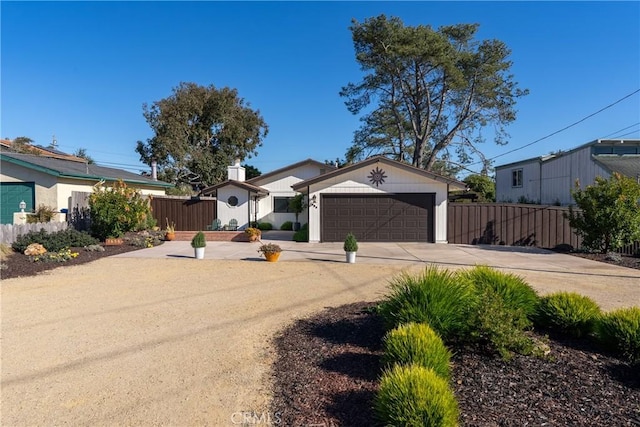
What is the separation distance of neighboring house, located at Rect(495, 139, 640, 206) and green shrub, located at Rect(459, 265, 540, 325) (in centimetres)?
1563

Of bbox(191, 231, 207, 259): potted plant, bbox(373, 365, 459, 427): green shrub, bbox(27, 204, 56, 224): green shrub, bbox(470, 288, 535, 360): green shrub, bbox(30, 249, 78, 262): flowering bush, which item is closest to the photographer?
bbox(373, 365, 459, 427): green shrub

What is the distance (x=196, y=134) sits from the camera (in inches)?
1437

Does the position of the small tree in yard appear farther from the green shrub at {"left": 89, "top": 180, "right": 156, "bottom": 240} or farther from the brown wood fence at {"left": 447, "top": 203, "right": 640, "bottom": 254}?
the green shrub at {"left": 89, "top": 180, "right": 156, "bottom": 240}

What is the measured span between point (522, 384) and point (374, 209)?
13457 mm

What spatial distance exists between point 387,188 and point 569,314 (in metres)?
12.4

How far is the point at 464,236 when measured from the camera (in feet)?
53.5

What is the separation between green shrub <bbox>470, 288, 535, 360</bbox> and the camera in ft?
11.8

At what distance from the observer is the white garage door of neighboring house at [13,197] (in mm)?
15516

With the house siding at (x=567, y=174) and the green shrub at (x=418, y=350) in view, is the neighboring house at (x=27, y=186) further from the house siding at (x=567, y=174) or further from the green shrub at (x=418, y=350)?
the house siding at (x=567, y=174)

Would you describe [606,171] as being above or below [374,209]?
above

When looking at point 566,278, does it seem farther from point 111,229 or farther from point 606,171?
point 111,229

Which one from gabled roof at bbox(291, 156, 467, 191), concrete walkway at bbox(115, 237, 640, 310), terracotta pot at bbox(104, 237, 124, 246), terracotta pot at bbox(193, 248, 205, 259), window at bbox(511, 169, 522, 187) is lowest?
concrete walkway at bbox(115, 237, 640, 310)

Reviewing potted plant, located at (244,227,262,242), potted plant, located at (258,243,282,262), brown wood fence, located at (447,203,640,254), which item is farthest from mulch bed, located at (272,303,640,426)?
potted plant, located at (244,227,262,242)

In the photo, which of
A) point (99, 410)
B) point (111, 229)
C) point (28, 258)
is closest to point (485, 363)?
point (99, 410)
